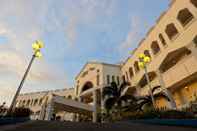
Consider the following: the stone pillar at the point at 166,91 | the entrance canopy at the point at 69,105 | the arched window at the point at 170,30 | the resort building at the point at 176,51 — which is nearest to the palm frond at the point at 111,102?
the entrance canopy at the point at 69,105

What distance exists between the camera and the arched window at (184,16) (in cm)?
2074

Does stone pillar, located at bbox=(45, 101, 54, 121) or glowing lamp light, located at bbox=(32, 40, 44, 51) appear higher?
glowing lamp light, located at bbox=(32, 40, 44, 51)

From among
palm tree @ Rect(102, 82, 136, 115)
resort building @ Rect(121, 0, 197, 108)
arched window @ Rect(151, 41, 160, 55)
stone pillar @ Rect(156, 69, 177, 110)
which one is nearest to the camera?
resort building @ Rect(121, 0, 197, 108)

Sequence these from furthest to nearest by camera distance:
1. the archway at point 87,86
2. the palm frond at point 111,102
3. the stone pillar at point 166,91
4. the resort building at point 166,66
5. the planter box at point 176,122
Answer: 1. the archway at point 87,86
2. the palm frond at point 111,102
3. the stone pillar at point 166,91
4. the resort building at point 166,66
5. the planter box at point 176,122

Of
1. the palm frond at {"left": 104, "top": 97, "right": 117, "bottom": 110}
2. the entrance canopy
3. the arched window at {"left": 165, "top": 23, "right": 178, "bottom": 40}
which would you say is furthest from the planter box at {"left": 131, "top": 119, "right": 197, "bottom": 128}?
the entrance canopy

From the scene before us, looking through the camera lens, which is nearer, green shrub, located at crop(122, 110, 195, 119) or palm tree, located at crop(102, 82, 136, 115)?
green shrub, located at crop(122, 110, 195, 119)

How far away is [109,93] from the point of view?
26.2m

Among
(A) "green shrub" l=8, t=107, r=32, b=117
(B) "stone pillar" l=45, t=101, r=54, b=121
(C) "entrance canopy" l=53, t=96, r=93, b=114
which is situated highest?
(C) "entrance canopy" l=53, t=96, r=93, b=114

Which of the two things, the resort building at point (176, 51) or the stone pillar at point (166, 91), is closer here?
the resort building at point (176, 51)

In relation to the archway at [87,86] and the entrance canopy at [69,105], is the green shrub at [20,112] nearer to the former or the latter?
the entrance canopy at [69,105]

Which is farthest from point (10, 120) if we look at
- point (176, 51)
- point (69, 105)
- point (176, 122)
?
point (176, 51)

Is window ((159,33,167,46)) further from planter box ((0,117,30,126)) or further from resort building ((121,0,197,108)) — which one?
planter box ((0,117,30,126))

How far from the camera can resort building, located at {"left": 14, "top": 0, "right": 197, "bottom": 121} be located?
1884 centimetres

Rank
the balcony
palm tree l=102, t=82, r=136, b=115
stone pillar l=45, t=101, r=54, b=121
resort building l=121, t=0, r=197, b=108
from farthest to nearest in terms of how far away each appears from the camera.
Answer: palm tree l=102, t=82, r=136, b=115
stone pillar l=45, t=101, r=54, b=121
resort building l=121, t=0, r=197, b=108
the balcony
